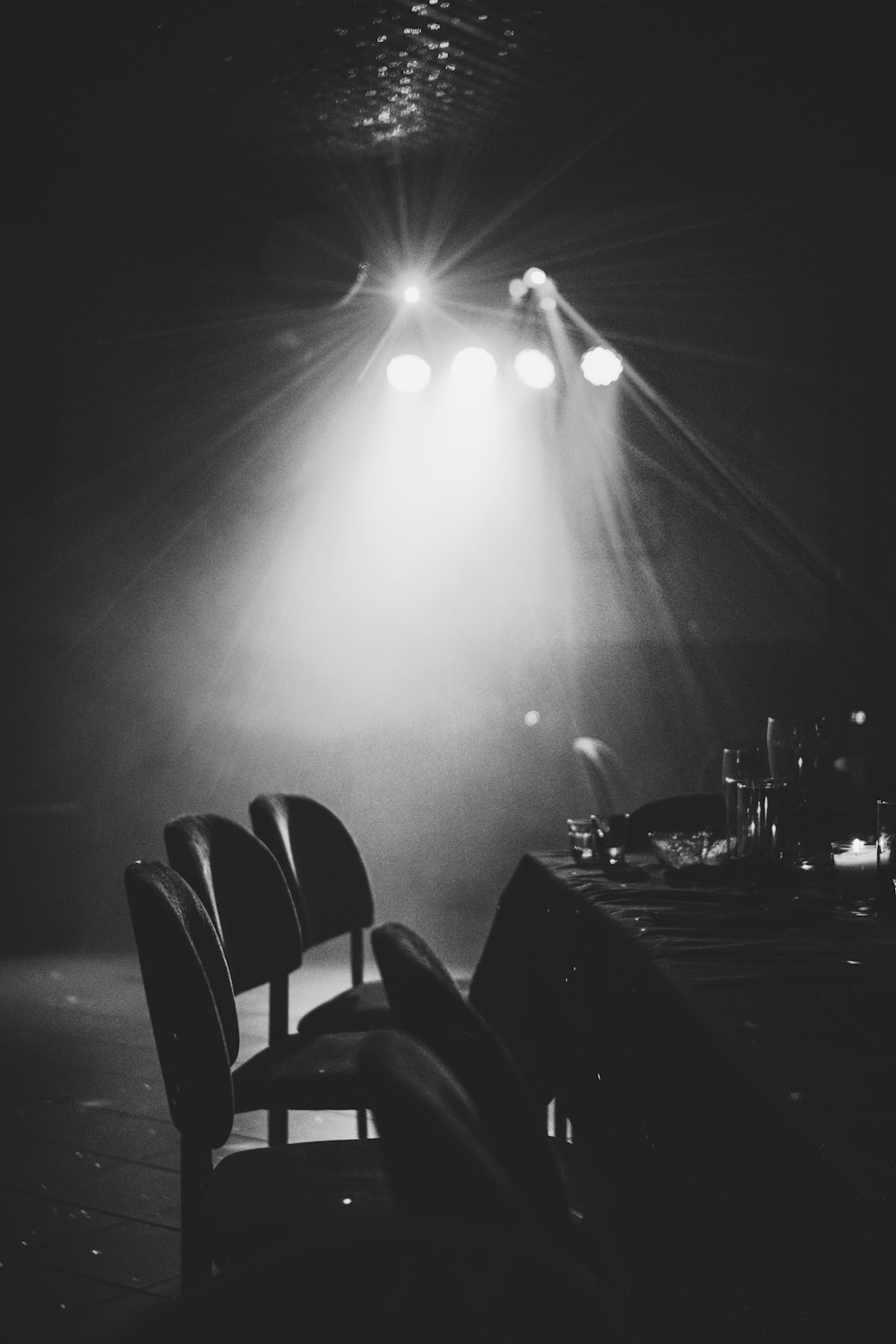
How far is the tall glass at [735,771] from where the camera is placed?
2.45m

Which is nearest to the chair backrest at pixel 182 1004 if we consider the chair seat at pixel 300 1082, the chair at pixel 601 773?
the chair seat at pixel 300 1082

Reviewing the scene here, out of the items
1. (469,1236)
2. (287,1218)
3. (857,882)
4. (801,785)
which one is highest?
(801,785)

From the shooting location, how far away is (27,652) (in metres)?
6.55

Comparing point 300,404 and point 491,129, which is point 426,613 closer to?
point 300,404

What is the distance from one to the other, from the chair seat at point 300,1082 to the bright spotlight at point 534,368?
4629mm

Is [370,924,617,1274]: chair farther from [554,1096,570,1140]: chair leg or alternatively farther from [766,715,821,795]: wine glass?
[766,715,821,795]: wine glass

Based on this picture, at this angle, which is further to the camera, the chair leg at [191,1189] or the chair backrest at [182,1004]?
the chair leg at [191,1189]

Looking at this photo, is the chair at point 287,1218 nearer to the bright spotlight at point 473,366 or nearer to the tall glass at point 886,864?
the tall glass at point 886,864

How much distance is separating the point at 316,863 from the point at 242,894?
1.94 feet

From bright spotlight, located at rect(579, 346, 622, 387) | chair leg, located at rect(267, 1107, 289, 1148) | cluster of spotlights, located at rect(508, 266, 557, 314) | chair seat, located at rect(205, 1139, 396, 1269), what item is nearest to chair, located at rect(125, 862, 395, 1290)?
chair seat, located at rect(205, 1139, 396, 1269)

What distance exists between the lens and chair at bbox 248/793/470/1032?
9.00 feet

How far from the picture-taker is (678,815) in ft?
10.9

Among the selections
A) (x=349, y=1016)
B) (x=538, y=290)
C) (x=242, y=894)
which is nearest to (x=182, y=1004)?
(x=242, y=894)

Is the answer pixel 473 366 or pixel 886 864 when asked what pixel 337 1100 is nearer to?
pixel 886 864
